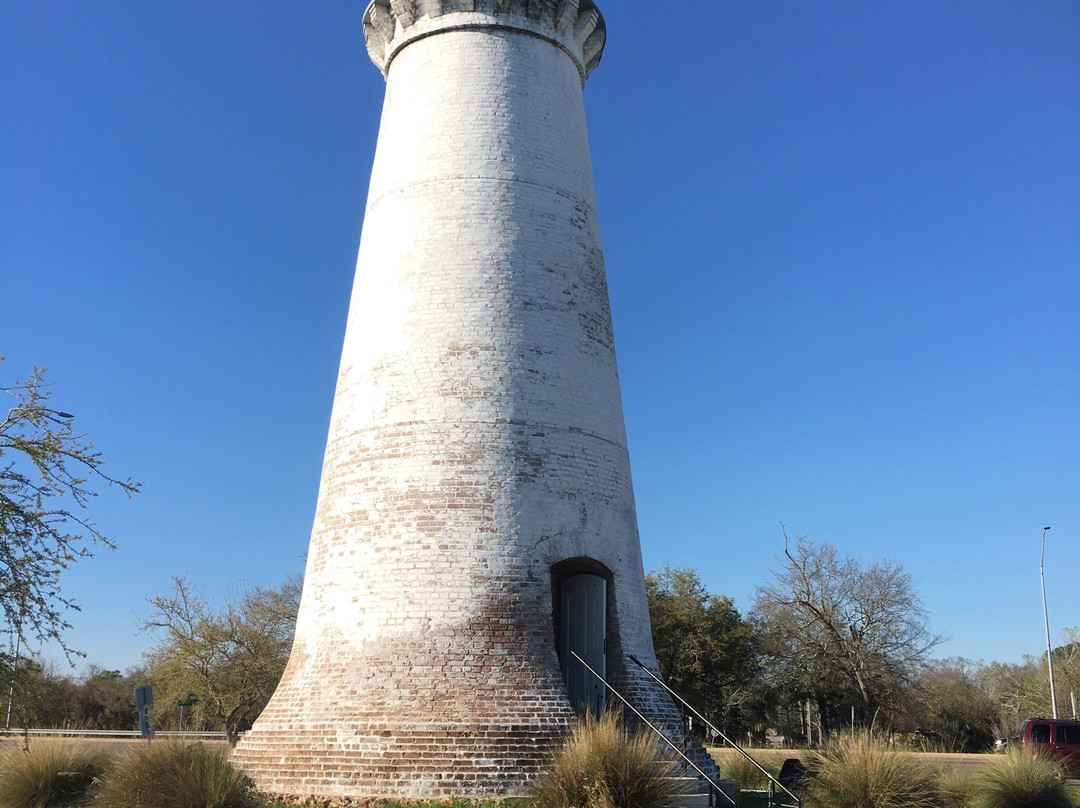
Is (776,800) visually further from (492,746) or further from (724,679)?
(724,679)

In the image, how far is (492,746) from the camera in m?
11.0

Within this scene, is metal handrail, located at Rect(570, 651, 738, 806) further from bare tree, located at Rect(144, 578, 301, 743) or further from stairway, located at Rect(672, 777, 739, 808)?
bare tree, located at Rect(144, 578, 301, 743)

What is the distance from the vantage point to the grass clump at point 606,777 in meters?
9.47

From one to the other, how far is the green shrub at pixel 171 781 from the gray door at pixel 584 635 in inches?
186

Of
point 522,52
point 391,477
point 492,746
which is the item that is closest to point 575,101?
point 522,52

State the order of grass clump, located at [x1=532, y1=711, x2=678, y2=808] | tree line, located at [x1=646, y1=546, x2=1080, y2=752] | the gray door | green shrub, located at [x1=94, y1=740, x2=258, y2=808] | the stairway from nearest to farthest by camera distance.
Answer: grass clump, located at [x1=532, y1=711, x2=678, y2=808], green shrub, located at [x1=94, y1=740, x2=258, y2=808], the stairway, the gray door, tree line, located at [x1=646, y1=546, x2=1080, y2=752]

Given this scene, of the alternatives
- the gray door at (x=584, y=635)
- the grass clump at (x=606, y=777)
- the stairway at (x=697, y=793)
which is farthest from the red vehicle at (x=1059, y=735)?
the grass clump at (x=606, y=777)

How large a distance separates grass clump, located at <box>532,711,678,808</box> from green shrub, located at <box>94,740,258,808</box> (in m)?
3.26

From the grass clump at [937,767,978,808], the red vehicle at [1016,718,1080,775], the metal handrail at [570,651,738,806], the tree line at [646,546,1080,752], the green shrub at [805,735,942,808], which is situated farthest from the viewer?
the tree line at [646,546,1080,752]

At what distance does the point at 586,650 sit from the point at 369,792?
3.74 metres

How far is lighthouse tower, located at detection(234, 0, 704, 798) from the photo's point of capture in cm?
1139

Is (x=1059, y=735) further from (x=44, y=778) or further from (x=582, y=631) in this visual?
(x=44, y=778)

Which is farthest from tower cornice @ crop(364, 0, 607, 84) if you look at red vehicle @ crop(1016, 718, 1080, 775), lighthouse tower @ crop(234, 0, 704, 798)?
red vehicle @ crop(1016, 718, 1080, 775)

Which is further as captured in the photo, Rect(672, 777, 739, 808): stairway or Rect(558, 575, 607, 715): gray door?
Rect(558, 575, 607, 715): gray door
